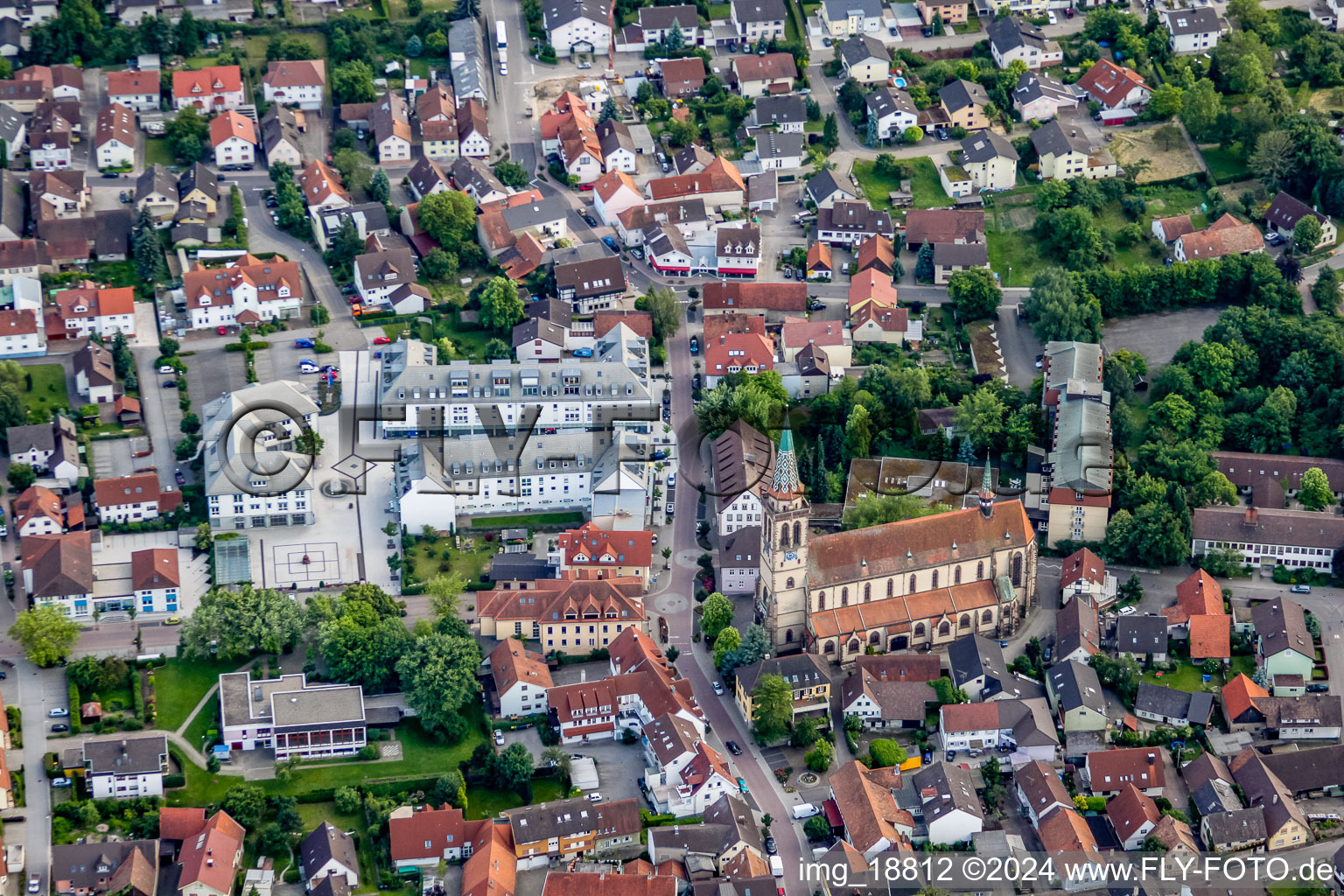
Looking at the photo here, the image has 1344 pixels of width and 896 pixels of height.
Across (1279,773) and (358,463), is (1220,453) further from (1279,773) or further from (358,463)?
(358,463)

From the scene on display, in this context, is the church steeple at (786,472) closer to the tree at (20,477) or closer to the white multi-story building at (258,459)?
the white multi-story building at (258,459)

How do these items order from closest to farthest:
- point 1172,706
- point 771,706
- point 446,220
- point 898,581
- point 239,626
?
point 771,706 → point 1172,706 → point 239,626 → point 898,581 → point 446,220

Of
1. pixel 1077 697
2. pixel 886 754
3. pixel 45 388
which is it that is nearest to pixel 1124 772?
pixel 1077 697

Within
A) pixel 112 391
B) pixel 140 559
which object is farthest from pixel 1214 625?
pixel 112 391

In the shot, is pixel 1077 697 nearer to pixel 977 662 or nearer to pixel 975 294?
pixel 977 662

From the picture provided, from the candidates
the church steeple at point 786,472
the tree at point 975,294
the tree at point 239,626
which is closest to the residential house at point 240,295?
the tree at point 239,626

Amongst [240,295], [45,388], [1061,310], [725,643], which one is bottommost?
[725,643]
